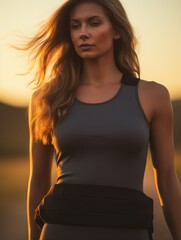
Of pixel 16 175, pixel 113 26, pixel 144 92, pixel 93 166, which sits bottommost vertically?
pixel 16 175

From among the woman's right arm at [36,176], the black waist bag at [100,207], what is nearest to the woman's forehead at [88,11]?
the woman's right arm at [36,176]

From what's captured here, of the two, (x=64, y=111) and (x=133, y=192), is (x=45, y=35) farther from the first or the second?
(x=133, y=192)

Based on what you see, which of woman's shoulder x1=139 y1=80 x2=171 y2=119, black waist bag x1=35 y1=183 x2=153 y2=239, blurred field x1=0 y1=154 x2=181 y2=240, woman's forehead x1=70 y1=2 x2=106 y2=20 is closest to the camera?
black waist bag x1=35 y1=183 x2=153 y2=239

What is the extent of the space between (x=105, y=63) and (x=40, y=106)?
386 mm

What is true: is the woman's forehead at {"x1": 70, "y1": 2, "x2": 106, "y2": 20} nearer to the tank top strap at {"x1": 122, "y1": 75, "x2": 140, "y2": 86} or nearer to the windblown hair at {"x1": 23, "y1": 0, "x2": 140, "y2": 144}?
the windblown hair at {"x1": 23, "y1": 0, "x2": 140, "y2": 144}

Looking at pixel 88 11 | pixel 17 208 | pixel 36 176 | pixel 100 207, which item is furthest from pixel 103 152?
pixel 17 208

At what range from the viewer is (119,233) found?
330 centimetres

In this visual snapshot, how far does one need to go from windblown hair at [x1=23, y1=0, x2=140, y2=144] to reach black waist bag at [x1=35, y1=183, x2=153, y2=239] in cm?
36

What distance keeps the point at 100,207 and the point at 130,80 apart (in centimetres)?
67

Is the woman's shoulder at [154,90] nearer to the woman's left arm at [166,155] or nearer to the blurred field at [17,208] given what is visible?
the woman's left arm at [166,155]

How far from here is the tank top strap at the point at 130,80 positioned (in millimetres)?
3613

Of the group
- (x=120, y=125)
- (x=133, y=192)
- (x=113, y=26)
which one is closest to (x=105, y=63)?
(x=113, y=26)

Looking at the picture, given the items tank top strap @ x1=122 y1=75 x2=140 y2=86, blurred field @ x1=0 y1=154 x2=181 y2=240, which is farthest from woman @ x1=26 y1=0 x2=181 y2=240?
blurred field @ x1=0 y1=154 x2=181 y2=240

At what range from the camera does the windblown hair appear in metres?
3.61
